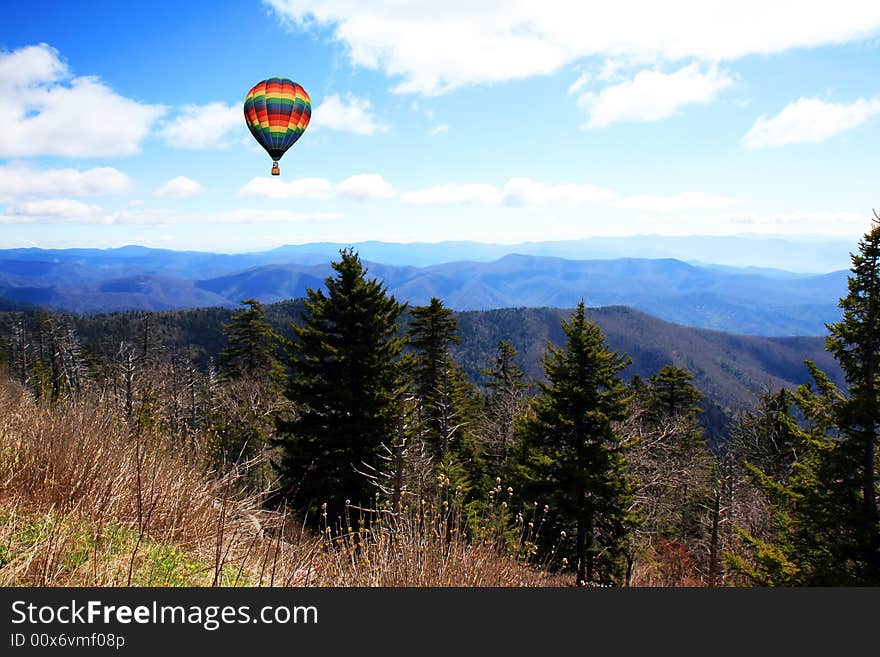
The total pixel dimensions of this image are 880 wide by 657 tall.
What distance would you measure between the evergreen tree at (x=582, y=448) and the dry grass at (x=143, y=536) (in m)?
9.67

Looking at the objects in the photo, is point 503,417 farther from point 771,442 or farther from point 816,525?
point 816,525

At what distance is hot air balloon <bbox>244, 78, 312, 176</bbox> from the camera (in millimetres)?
18625

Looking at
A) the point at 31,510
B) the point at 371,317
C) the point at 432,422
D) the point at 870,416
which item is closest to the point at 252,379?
the point at 432,422

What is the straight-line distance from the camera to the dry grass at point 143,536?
10.2 ft

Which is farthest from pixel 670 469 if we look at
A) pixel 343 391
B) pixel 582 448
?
pixel 343 391

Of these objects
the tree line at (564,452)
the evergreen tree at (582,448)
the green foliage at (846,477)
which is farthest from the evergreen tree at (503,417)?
the green foliage at (846,477)

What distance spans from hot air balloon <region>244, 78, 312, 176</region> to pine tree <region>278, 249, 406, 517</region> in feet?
30.6

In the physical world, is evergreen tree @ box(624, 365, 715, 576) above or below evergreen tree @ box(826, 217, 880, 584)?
below

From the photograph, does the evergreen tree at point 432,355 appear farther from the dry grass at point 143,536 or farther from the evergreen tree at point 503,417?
the dry grass at point 143,536

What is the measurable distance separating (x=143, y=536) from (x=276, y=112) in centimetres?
1883

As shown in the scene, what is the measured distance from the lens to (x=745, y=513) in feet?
76.3

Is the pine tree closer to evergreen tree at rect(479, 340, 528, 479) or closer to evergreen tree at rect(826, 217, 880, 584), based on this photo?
evergreen tree at rect(479, 340, 528, 479)

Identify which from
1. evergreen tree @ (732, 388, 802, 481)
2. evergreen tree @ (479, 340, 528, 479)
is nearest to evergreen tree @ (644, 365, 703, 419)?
evergreen tree @ (732, 388, 802, 481)

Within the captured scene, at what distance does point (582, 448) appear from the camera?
44.1 feet
